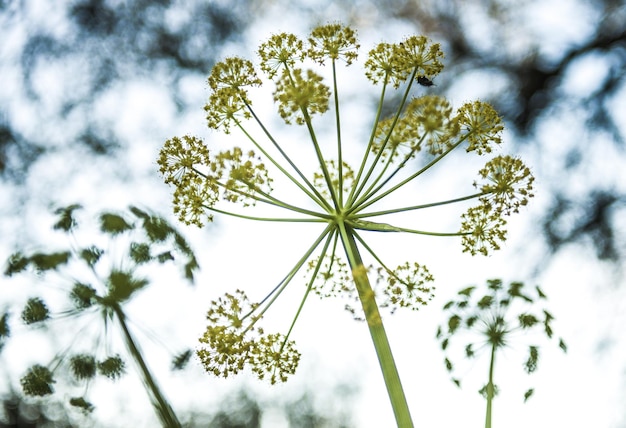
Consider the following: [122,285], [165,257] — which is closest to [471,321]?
[165,257]

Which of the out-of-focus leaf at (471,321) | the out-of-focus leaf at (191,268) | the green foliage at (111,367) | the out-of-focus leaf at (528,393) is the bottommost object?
the green foliage at (111,367)

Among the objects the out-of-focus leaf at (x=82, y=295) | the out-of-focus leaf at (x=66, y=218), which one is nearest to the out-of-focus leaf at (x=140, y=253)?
the out-of-focus leaf at (x=82, y=295)

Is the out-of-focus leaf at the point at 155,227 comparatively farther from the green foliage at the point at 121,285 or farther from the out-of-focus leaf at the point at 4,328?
the out-of-focus leaf at the point at 4,328

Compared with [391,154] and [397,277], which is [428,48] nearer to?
[391,154]

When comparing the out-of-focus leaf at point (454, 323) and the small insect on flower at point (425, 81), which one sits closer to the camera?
the small insect on flower at point (425, 81)

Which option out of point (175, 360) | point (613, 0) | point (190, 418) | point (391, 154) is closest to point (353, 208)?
point (391, 154)

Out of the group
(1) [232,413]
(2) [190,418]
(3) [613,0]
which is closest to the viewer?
(2) [190,418]

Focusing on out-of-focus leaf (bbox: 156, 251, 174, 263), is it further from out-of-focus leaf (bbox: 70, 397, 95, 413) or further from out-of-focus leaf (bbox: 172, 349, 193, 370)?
out-of-focus leaf (bbox: 70, 397, 95, 413)

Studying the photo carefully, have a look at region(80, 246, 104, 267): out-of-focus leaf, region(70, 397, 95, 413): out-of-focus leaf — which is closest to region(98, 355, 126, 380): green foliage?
region(70, 397, 95, 413): out-of-focus leaf
